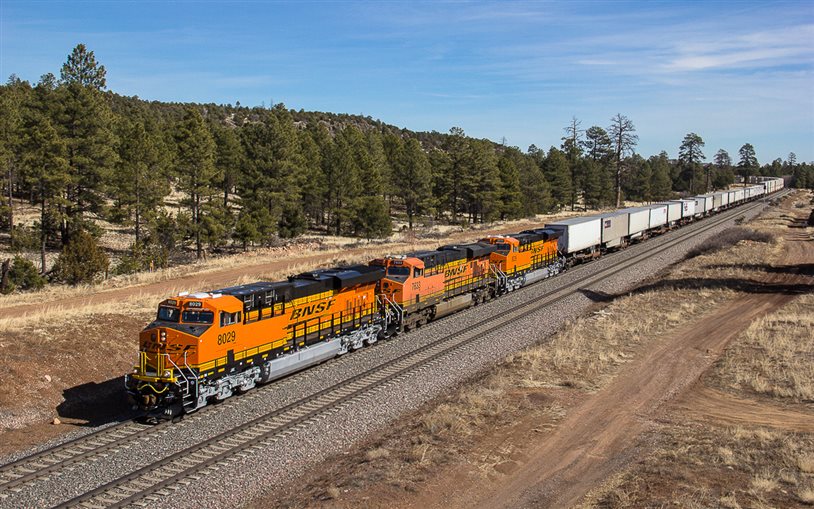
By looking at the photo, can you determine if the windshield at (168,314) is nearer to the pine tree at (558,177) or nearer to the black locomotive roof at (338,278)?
the black locomotive roof at (338,278)

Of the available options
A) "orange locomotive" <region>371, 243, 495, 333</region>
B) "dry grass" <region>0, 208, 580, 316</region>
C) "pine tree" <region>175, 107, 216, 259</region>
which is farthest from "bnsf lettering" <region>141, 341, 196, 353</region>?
"pine tree" <region>175, 107, 216, 259</region>

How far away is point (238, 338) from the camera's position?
65.1ft

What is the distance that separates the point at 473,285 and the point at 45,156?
106 feet

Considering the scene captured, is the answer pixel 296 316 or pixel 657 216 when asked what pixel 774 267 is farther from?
→ pixel 296 316

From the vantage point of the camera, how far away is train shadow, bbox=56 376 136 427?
19131mm

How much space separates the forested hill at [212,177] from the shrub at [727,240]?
2864 centimetres

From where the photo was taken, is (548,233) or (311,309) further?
(548,233)

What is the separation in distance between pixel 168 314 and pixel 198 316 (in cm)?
96

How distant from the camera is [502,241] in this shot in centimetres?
3941

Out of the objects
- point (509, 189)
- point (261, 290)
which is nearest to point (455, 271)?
point (261, 290)

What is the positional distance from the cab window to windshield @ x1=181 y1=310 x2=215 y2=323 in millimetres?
364

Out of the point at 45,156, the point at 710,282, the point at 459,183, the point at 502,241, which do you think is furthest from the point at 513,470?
the point at 459,183

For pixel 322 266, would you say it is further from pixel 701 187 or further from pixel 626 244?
pixel 701 187

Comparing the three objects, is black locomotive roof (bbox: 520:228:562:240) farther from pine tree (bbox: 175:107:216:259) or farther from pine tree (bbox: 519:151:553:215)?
pine tree (bbox: 519:151:553:215)
